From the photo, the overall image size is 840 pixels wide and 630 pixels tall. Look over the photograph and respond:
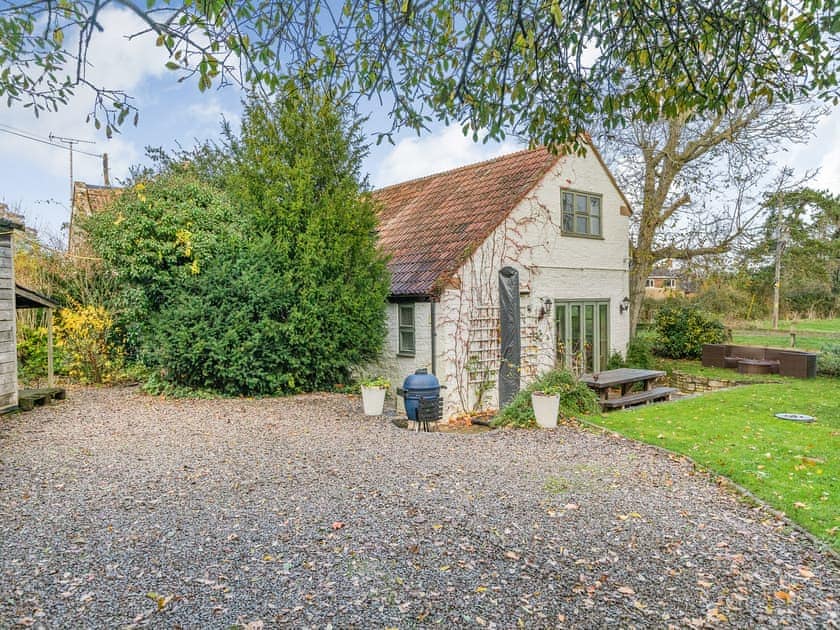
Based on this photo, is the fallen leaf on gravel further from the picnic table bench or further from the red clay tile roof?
the red clay tile roof

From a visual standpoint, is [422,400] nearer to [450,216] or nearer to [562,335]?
[562,335]

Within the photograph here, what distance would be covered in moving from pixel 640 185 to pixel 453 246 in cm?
935

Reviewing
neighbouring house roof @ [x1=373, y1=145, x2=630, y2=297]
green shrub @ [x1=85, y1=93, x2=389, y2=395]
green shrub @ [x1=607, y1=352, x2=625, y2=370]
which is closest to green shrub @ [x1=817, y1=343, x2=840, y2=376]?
green shrub @ [x1=607, y1=352, x2=625, y2=370]

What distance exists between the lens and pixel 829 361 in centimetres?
1491

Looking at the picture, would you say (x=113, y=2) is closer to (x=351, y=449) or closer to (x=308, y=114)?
(x=351, y=449)

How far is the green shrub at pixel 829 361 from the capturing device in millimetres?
14797

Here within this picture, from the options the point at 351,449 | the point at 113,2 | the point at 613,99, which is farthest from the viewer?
the point at 351,449

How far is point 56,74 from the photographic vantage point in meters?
4.12

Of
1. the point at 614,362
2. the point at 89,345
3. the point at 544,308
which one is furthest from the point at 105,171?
the point at 614,362

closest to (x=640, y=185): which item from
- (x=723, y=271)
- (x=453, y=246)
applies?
(x=723, y=271)

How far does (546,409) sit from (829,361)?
10.9 meters

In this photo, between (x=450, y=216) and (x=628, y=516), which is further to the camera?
(x=450, y=216)

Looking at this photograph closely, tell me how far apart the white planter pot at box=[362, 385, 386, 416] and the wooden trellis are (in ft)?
8.23

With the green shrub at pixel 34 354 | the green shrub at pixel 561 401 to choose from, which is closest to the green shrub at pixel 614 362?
the green shrub at pixel 561 401
